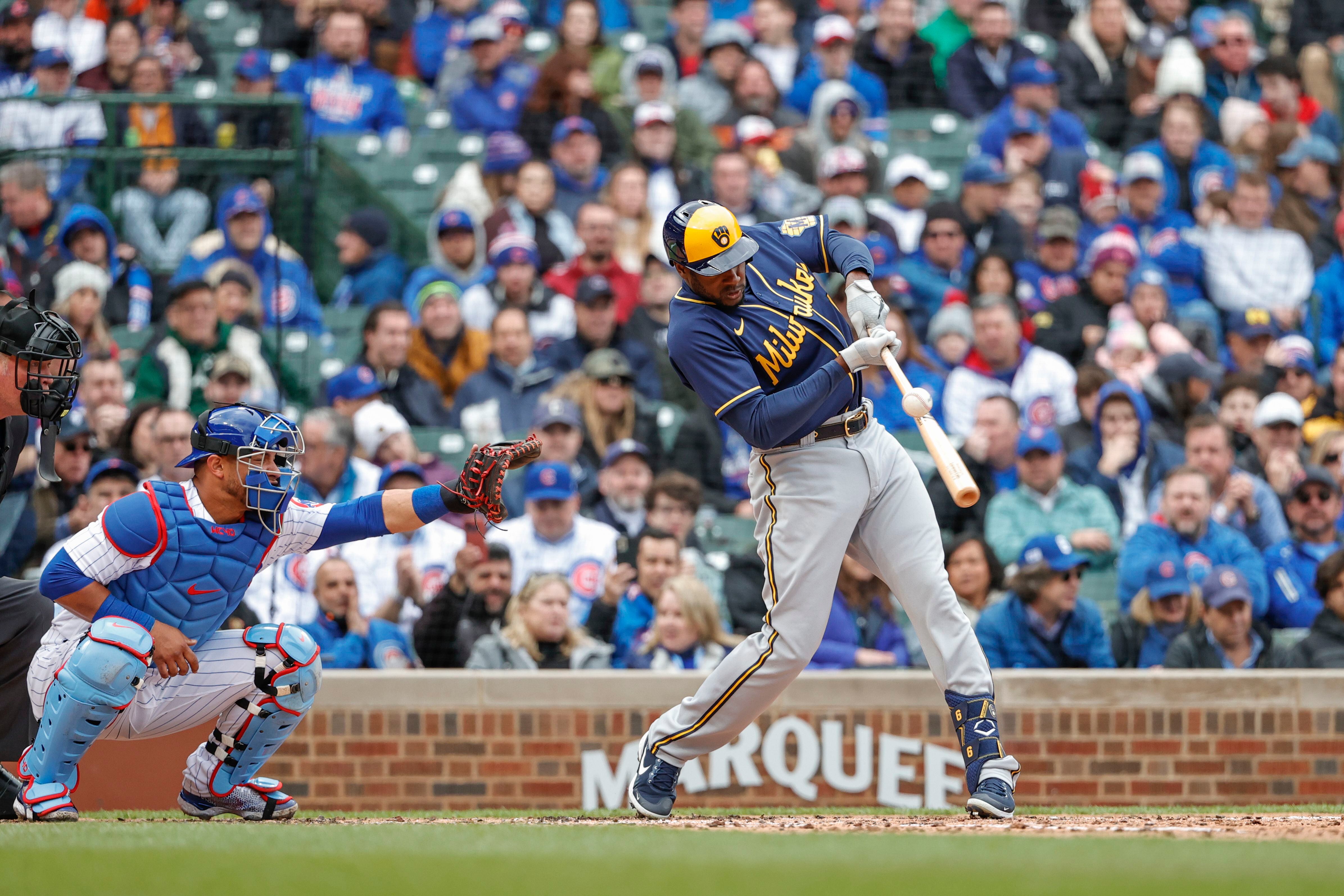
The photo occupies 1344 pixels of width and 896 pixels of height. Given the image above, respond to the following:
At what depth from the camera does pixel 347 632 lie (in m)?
6.67

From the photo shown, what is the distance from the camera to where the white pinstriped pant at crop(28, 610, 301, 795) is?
4477 mm

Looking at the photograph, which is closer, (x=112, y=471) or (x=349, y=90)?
(x=112, y=471)

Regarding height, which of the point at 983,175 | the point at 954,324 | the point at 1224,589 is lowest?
the point at 1224,589

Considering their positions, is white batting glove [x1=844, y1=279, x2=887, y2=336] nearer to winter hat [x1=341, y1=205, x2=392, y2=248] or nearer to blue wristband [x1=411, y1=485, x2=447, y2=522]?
blue wristband [x1=411, y1=485, x2=447, y2=522]

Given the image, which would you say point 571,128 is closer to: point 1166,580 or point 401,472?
point 401,472

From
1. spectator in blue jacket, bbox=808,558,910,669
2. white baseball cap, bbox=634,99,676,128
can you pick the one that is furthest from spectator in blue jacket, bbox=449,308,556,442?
spectator in blue jacket, bbox=808,558,910,669

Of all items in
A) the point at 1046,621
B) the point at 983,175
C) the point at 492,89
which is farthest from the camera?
the point at 492,89

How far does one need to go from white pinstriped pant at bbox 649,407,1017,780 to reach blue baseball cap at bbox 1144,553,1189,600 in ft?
8.18

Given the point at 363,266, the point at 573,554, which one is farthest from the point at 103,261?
the point at 573,554

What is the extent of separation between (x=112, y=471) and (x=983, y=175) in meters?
5.16

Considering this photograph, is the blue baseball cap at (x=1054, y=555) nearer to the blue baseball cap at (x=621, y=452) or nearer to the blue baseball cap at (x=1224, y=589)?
the blue baseball cap at (x=1224, y=589)

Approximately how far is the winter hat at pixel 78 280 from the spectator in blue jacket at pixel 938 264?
13.8 ft

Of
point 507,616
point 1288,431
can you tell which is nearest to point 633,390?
point 507,616

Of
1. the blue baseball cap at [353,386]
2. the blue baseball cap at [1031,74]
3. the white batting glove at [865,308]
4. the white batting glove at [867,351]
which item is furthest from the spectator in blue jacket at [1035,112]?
the white batting glove at [867,351]
